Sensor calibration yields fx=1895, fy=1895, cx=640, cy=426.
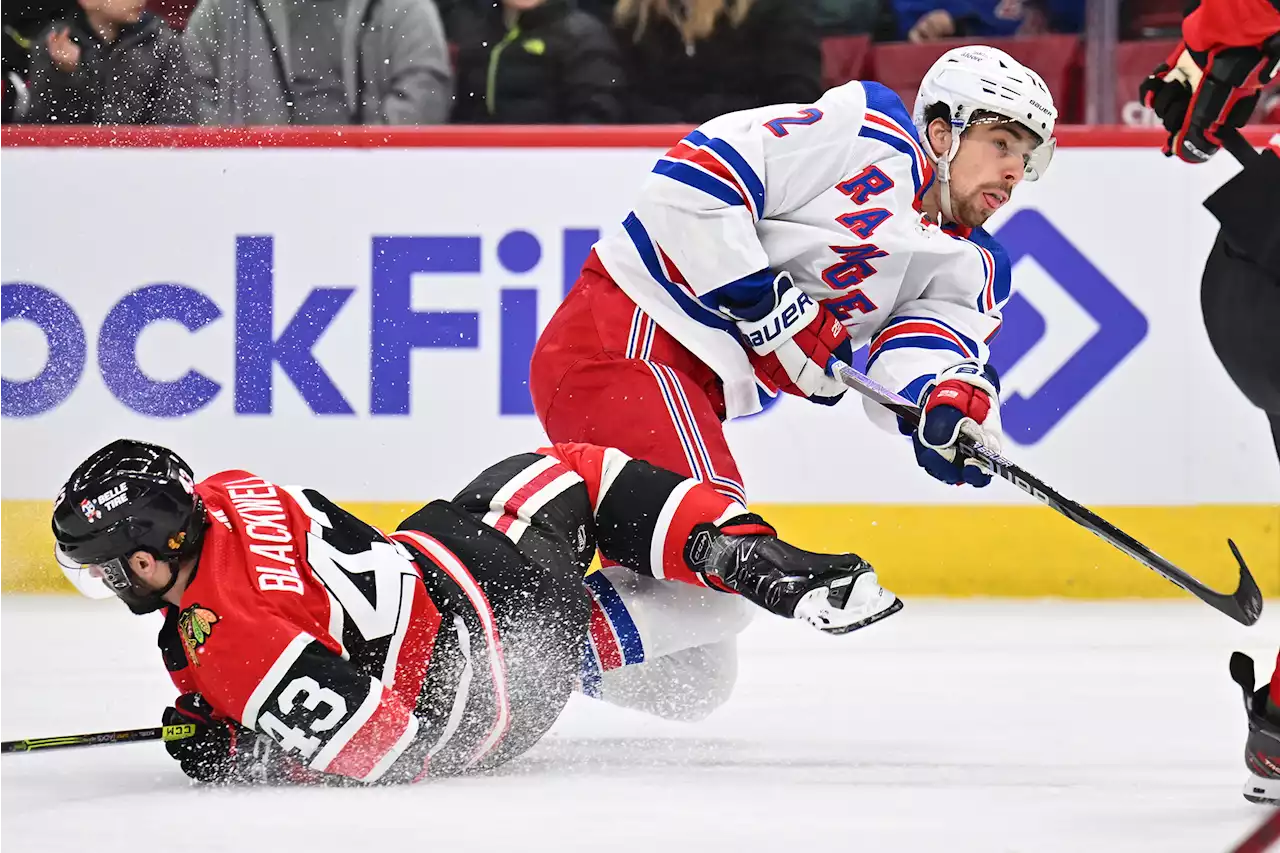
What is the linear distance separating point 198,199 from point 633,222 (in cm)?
167

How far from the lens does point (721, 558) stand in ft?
8.32

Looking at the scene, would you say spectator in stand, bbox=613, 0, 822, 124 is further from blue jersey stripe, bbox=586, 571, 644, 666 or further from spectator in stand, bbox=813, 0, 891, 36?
blue jersey stripe, bbox=586, 571, 644, 666

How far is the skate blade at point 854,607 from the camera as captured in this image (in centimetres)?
239

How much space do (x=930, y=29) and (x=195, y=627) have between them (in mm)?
3035

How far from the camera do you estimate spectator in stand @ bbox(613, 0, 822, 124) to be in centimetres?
467

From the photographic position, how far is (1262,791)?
7.38ft

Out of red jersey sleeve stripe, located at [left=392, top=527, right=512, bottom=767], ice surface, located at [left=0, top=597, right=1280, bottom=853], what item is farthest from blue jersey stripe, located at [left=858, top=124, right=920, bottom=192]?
red jersey sleeve stripe, located at [left=392, top=527, right=512, bottom=767]

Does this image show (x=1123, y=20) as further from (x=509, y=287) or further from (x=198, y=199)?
(x=198, y=199)

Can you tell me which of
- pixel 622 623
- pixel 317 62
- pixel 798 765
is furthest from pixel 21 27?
pixel 798 765

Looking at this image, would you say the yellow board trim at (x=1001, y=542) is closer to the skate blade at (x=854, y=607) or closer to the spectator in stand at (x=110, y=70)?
the spectator in stand at (x=110, y=70)

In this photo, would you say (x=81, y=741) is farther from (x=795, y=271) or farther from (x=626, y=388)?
(x=795, y=271)

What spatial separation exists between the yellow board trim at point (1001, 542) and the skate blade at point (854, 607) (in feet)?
6.59

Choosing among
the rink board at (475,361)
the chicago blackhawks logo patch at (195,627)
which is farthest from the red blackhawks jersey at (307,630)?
the rink board at (475,361)

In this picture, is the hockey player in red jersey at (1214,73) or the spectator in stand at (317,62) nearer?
the hockey player in red jersey at (1214,73)
